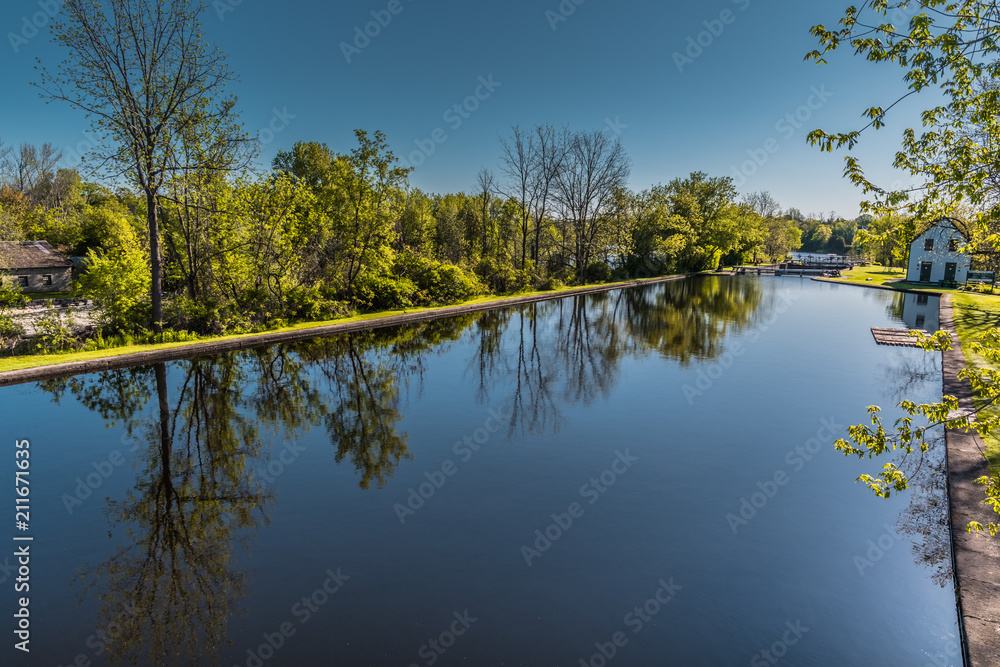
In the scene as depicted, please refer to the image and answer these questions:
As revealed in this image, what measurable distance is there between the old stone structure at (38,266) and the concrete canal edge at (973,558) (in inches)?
1782

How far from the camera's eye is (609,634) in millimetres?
4879

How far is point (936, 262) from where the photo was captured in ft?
152

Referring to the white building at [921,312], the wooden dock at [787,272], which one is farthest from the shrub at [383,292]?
the wooden dock at [787,272]

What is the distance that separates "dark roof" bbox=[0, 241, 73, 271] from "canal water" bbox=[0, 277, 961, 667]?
1196 inches

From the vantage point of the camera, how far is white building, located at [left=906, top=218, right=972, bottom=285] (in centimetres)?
4438

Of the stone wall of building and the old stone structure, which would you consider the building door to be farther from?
the old stone structure

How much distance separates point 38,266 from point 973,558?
158 feet

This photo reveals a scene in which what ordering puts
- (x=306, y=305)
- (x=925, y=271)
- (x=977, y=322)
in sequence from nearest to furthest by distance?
(x=306, y=305) < (x=977, y=322) < (x=925, y=271)

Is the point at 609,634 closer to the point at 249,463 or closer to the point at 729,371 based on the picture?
the point at 249,463

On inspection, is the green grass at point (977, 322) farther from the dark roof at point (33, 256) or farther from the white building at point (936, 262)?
the dark roof at point (33, 256)

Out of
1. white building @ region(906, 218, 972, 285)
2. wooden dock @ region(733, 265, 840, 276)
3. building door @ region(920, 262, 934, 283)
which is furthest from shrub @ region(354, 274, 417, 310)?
wooden dock @ region(733, 265, 840, 276)

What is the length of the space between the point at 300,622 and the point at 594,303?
29.5 metres

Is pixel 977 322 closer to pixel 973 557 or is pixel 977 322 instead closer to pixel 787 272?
pixel 973 557

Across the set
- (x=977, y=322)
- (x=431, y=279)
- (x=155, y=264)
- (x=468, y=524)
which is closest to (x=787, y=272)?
(x=977, y=322)
